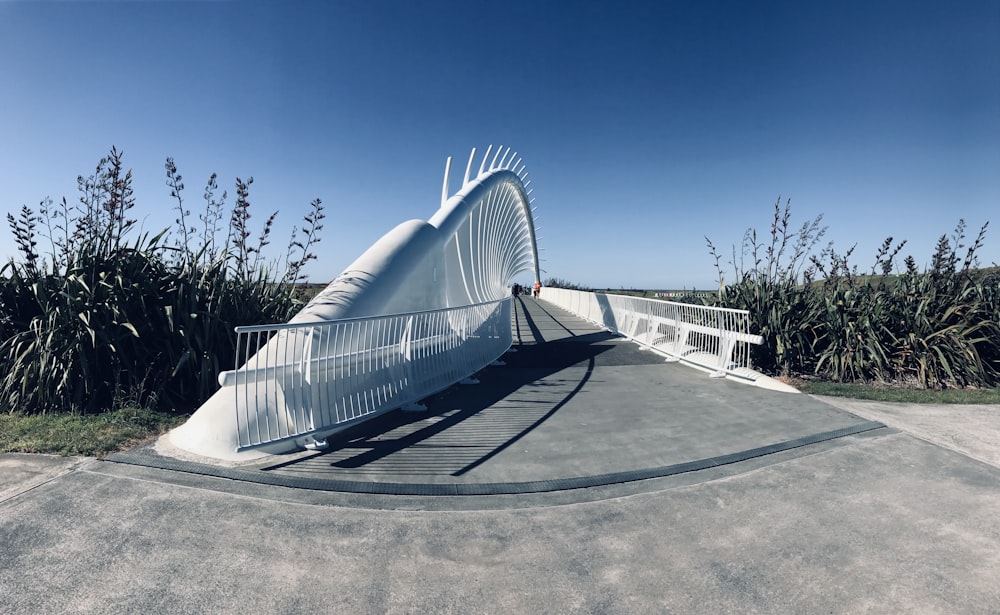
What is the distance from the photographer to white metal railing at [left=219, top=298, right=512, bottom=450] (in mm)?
4449

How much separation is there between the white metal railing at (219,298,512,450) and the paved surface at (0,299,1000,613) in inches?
16.7

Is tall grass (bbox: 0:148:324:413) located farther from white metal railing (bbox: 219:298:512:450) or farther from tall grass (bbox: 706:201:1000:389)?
tall grass (bbox: 706:201:1000:389)

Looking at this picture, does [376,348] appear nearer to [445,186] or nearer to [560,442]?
[560,442]

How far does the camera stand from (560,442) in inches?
191

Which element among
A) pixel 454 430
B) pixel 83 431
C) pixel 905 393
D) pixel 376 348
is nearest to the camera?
pixel 83 431

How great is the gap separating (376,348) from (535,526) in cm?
333

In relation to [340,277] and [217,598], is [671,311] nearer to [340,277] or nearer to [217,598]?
[340,277]

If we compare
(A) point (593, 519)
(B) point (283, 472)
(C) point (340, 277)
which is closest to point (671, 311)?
(C) point (340, 277)

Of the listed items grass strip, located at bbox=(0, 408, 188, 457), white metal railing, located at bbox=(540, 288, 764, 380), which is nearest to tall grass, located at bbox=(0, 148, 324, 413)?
grass strip, located at bbox=(0, 408, 188, 457)

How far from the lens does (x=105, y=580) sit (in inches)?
98.9

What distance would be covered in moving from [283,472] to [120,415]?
2.64 m

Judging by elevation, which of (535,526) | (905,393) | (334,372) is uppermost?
(334,372)

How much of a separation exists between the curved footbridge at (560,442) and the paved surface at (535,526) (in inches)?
1.5

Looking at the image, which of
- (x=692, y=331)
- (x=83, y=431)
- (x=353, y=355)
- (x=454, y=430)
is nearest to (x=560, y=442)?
(x=454, y=430)
